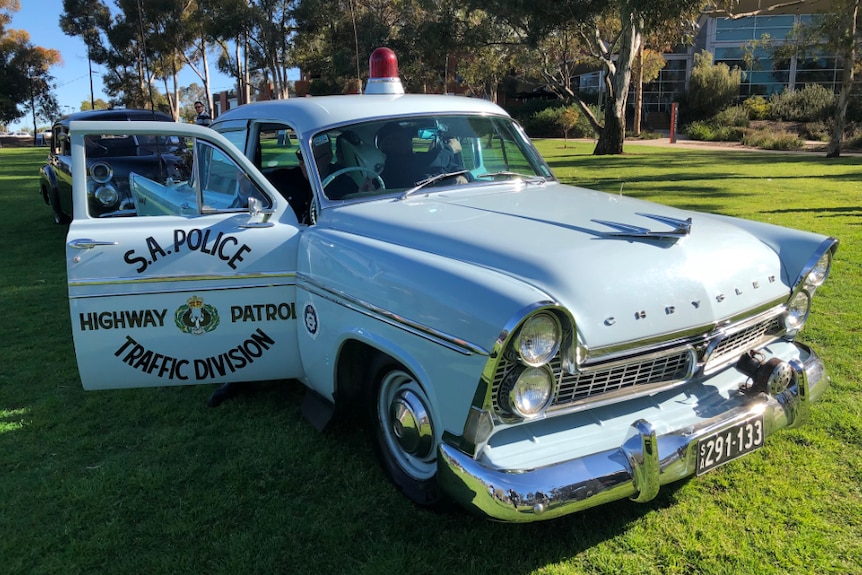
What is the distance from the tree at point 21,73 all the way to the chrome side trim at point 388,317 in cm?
5233

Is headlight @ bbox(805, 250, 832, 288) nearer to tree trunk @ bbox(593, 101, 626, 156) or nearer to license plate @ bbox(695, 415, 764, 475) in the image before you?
license plate @ bbox(695, 415, 764, 475)

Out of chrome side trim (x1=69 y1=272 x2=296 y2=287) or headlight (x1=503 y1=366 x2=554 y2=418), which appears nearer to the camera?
headlight (x1=503 y1=366 x2=554 y2=418)

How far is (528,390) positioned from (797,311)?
68.4 inches

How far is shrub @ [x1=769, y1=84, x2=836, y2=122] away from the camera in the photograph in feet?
94.2

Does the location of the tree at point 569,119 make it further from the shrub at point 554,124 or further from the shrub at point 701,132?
the shrub at point 701,132

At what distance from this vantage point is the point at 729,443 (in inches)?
100

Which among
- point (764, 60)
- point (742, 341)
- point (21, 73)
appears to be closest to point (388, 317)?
point (742, 341)

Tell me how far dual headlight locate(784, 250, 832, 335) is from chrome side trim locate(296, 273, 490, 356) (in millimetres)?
1811

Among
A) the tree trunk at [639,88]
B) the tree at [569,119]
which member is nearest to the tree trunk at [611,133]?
the tree trunk at [639,88]

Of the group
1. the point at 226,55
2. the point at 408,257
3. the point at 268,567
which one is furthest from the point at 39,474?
the point at 226,55

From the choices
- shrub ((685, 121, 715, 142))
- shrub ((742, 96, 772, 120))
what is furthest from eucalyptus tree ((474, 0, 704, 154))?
shrub ((742, 96, 772, 120))

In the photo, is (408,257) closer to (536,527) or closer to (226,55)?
(536,527)

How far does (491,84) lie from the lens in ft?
122

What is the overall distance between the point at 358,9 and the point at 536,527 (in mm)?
31851
